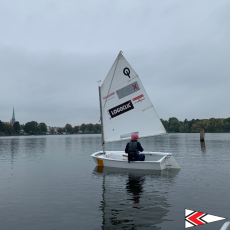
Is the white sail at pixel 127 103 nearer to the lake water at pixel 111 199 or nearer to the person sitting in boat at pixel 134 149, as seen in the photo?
the person sitting in boat at pixel 134 149

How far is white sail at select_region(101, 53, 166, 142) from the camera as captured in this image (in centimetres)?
2055

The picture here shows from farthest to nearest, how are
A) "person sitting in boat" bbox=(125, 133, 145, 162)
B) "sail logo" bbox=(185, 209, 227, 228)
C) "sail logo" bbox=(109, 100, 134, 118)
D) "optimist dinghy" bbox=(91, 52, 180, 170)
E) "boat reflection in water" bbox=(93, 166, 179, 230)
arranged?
"sail logo" bbox=(109, 100, 134, 118) → "optimist dinghy" bbox=(91, 52, 180, 170) → "person sitting in boat" bbox=(125, 133, 145, 162) → "boat reflection in water" bbox=(93, 166, 179, 230) → "sail logo" bbox=(185, 209, 227, 228)

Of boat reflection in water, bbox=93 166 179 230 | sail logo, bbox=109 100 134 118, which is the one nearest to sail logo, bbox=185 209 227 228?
boat reflection in water, bbox=93 166 179 230

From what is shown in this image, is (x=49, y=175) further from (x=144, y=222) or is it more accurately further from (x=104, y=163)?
(x=144, y=222)

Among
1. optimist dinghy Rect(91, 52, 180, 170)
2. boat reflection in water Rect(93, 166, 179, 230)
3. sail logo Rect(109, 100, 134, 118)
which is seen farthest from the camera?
sail logo Rect(109, 100, 134, 118)

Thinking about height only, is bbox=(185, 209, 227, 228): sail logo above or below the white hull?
below

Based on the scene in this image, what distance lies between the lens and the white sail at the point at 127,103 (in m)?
20.5

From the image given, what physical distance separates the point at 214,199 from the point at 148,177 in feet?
19.0

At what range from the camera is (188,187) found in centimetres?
1362

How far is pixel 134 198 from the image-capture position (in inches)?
452

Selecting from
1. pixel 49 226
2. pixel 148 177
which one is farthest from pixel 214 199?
pixel 49 226

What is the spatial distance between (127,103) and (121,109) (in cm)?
73

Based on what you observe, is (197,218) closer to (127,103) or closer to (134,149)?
(134,149)

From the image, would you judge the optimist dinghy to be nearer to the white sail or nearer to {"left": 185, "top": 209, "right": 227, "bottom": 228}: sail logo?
the white sail
